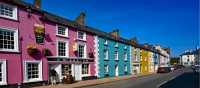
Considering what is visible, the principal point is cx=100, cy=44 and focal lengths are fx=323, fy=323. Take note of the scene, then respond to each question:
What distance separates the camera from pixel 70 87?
926 inches

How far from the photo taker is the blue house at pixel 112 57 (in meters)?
38.7

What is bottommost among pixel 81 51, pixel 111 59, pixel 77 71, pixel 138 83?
pixel 138 83

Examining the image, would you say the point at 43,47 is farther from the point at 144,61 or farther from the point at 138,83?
the point at 144,61

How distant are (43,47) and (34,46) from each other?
1.55 metres

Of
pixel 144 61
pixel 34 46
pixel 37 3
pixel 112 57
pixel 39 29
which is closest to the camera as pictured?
pixel 34 46

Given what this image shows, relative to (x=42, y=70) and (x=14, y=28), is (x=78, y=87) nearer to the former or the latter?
(x=42, y=70)

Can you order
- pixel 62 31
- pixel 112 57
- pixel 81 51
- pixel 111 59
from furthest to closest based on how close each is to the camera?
pixel 112 57 < pixel 111 59 < pixel 81 51 < pixel 62 31

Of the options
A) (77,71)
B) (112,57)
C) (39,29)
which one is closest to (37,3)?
(39,29)

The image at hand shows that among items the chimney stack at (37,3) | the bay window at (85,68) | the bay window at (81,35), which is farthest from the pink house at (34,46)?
the chimney stack at (37,3)

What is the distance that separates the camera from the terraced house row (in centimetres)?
2230

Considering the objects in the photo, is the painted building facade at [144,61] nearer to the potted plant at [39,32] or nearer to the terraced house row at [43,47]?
the terraced house row at [43,47]

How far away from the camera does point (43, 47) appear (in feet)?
86.1

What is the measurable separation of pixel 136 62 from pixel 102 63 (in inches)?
719

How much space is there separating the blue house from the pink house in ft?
16.9
